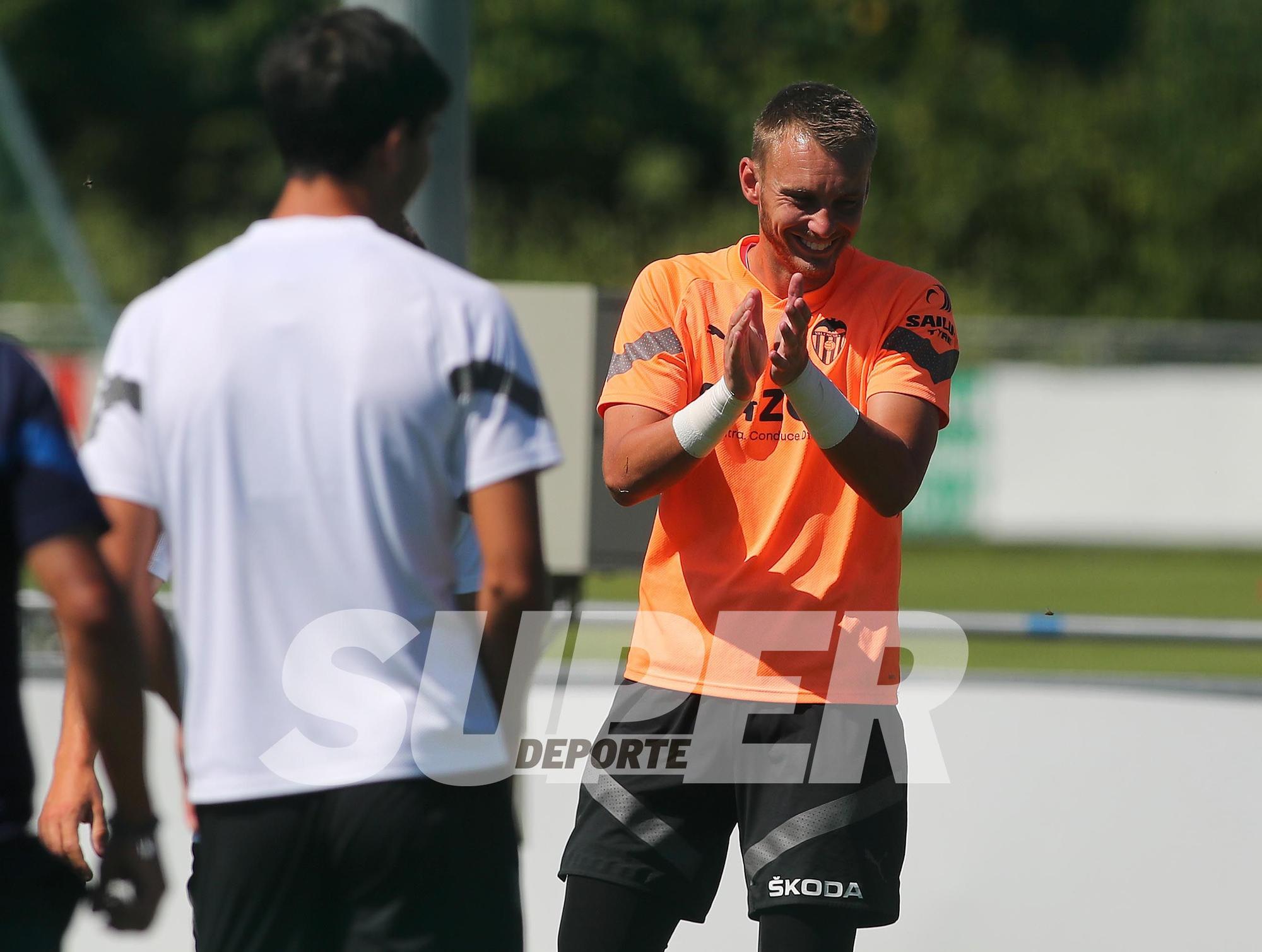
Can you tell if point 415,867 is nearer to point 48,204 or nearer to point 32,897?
point 32,897

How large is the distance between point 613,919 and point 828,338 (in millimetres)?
1111

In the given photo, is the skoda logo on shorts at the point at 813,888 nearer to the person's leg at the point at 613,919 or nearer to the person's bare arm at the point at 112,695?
the person's leg at the point at 613,919

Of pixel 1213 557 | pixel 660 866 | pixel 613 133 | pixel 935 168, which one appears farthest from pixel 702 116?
pixel 660 866

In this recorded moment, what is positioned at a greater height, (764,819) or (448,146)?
(448,146)

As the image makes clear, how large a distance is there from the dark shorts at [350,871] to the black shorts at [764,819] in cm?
85

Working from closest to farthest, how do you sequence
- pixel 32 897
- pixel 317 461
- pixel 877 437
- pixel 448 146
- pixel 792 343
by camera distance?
pixel 317 461, pixel 32 897, pixel 792 343, pixel 877 437, pixel 448 146

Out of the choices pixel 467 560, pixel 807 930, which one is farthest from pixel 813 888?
pixel 467 560

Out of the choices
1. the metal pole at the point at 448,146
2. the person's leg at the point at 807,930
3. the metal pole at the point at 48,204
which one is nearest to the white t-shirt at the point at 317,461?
the person's leg at the point at 807,930

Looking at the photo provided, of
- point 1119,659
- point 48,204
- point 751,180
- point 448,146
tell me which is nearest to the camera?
point 751,180

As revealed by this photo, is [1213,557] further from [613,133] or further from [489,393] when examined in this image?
[489,393]

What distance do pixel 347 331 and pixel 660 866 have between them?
1336mm

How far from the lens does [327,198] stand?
228 cm

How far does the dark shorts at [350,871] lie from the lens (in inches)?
87.1

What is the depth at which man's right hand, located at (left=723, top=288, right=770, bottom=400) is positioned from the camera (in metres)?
2.80
